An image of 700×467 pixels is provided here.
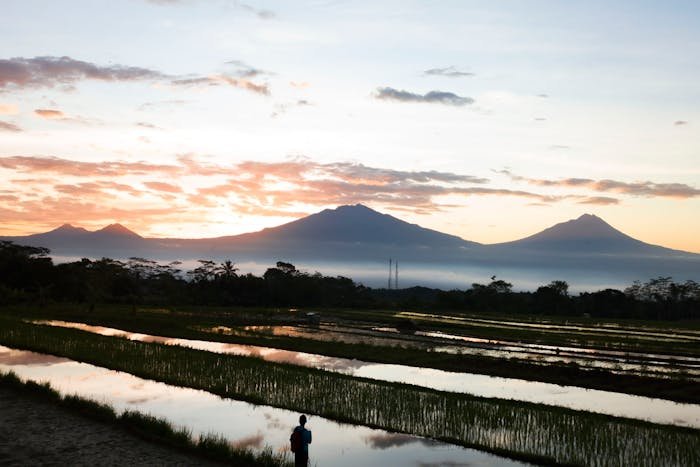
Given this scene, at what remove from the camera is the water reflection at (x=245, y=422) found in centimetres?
1121

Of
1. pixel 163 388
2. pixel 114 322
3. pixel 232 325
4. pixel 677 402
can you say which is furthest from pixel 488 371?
pixel 114 322

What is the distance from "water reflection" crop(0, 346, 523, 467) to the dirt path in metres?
1.31

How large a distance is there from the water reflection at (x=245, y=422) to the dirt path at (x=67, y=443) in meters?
1.31

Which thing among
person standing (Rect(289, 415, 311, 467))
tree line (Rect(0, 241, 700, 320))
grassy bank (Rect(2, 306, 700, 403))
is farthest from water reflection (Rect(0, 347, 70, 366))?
tree line (Rect(0, 241, 700, 320))

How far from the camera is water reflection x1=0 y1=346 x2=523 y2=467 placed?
11211mm

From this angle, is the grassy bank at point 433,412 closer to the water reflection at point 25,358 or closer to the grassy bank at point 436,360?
the water reflection at point 25,358

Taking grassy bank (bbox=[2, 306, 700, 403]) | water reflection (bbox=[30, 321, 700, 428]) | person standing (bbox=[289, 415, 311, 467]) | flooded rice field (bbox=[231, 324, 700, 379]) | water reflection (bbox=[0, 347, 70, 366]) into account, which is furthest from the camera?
flooded rice field (bbox=[231, 324, 700, 379])

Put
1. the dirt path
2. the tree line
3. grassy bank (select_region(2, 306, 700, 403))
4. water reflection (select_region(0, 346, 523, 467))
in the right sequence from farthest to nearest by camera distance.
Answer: the tree line
grassy bank (select_region(2, 306, 700, 403))
water reflection (select_region(0, 346, 523, 467))
the dirt path

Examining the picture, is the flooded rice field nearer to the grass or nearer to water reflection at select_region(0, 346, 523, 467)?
water reflection at select_region(0, 346, 523, 467)

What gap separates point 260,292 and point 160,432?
5352cm

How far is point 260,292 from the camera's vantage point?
65062mm

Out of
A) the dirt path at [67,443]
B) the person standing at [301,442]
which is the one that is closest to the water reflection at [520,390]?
the person standing at [301,442]

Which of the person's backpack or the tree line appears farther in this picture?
the tree line

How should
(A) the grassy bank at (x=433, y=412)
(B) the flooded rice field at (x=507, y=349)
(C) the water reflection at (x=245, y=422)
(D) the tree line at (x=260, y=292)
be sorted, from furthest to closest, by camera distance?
(D) the tree line at (x=260, y=292), (B) the flooded rice field at (x=507, y=349), (A) the grassy bank at (x=433, y=412), (C) the water reflection at (x=245, y=422)
